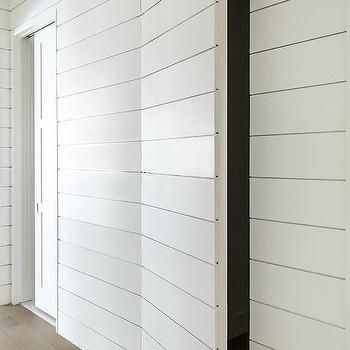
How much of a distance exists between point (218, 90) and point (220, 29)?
230mm

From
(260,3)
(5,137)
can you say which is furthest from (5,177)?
(260,3)

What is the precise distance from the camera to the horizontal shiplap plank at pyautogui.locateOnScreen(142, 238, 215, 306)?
5.69ft

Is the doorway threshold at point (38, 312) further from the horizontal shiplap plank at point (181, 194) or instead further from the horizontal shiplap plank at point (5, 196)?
the horizontal shiplap plank at point (181, 194)

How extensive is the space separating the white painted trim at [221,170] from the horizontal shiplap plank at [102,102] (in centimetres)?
83

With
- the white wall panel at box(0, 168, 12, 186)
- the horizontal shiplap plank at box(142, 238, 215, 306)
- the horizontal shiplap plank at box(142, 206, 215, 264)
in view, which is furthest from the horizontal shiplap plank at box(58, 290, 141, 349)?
the white wall panel at box(0, 168, 12, 186)

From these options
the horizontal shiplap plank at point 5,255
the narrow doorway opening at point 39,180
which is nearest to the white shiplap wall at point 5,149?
the horizontal shiplap plank at point 5,255

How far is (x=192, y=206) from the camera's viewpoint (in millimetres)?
1851

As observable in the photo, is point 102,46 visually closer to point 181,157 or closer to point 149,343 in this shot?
point 181,157

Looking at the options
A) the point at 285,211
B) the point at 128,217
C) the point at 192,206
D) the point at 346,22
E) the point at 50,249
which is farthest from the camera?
the point at 50,249

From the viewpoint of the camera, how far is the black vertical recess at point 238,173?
5.45ft

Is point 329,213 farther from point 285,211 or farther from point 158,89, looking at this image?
point 158,89

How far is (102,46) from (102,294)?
156cm

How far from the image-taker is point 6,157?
12.8 ft

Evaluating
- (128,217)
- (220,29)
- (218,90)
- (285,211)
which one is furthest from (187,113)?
(128,217)
